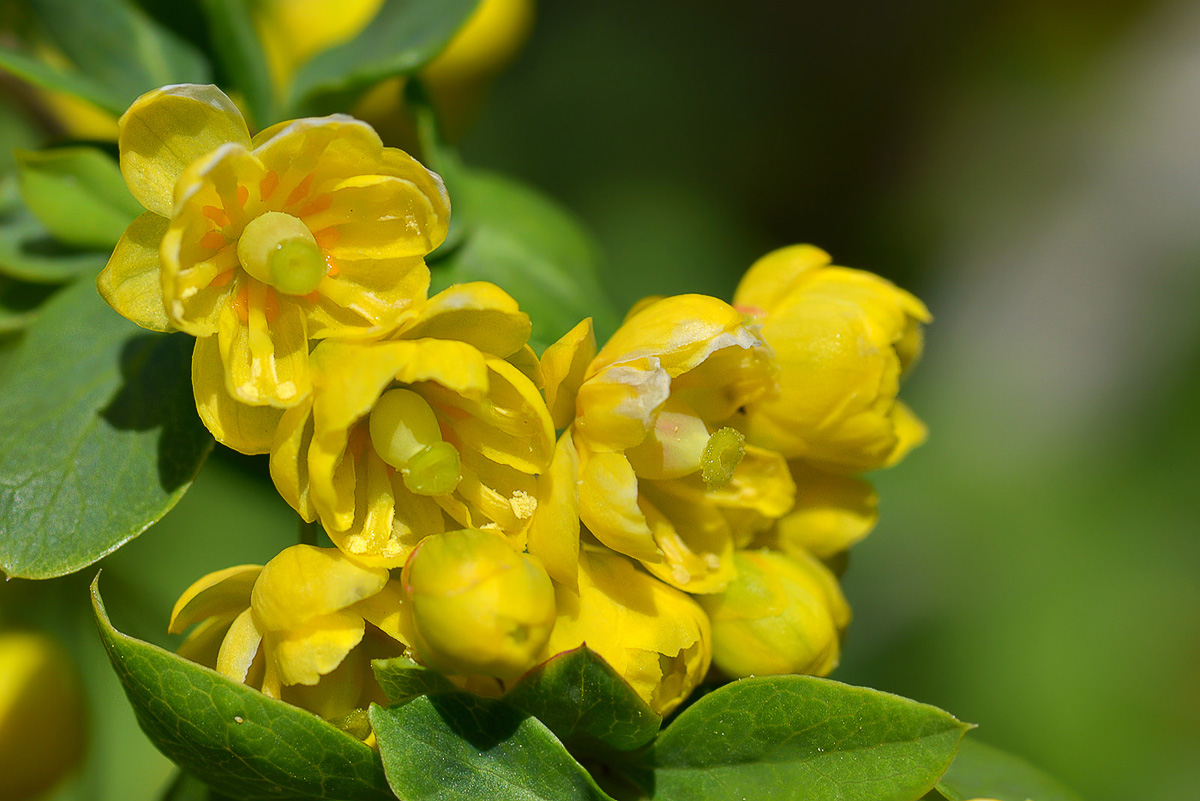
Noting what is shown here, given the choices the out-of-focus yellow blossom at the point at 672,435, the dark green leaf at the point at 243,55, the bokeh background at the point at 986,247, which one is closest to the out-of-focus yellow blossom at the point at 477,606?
the out-of-focus yellow blossom at the point at 672,435

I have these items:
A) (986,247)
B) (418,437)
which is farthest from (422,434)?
(986,247)

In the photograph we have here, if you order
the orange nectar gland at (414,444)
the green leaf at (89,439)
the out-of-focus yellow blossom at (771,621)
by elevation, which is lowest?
the green leaf at (89,439)

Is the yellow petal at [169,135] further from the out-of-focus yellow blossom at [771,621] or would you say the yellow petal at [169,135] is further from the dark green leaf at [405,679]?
the out-of-focus yellow blossom at [771,621]

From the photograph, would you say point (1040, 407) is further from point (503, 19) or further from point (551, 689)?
point (551, 689)

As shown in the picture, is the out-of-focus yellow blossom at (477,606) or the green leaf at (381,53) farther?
the green leaf at (381,53)

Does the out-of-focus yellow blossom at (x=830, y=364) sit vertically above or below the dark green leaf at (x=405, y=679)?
above

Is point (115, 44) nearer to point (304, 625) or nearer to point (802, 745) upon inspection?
point (304, 625)

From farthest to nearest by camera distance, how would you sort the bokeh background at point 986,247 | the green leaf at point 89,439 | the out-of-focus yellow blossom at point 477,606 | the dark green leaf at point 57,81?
the bokeh background at point 986,247, the dark green leaf at point 57,81, the green leaf at point 89,439, the out-of-focus yellow blossom at point 477,606
